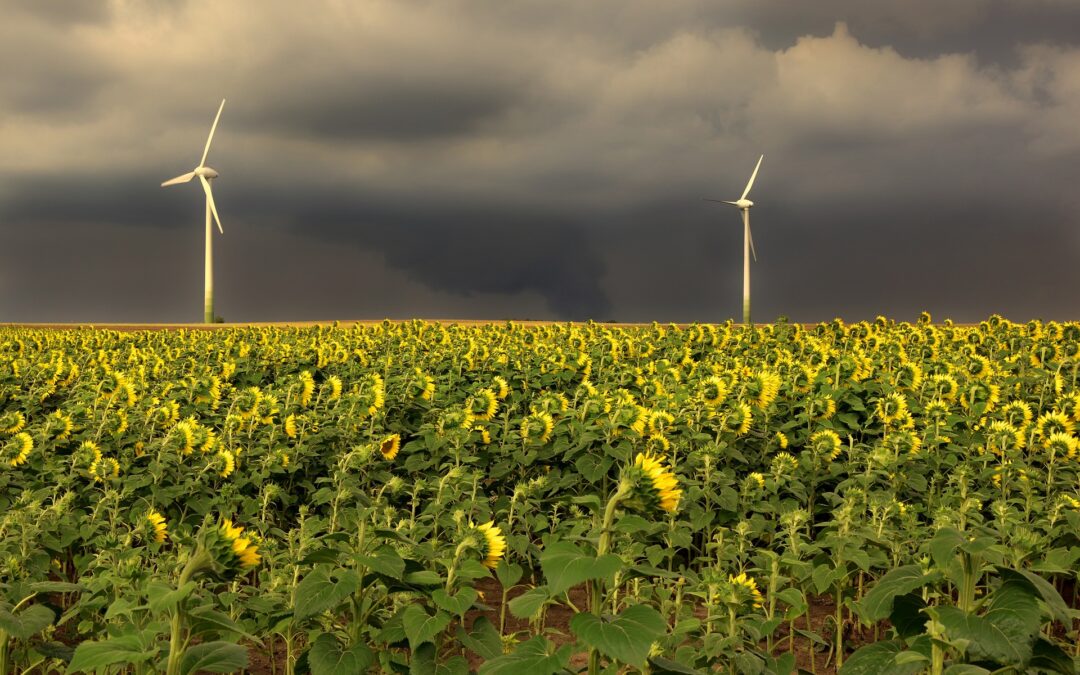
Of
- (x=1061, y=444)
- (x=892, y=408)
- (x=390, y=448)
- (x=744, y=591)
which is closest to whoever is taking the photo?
(x=744, y=591)

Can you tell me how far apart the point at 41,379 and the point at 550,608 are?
8014mm

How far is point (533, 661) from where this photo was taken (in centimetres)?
291

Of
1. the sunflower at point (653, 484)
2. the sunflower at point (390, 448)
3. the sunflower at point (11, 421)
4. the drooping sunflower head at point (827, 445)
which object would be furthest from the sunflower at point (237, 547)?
the sunflower at point (11, 421)

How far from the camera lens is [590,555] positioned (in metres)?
2.93

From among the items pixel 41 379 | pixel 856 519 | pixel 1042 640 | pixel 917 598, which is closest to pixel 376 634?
pixel 917 598

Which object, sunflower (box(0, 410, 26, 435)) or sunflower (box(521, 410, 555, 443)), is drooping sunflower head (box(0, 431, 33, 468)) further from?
sunflower (box(521, 410, 555, 443))

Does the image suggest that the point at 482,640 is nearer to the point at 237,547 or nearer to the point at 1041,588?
the point at 237,547

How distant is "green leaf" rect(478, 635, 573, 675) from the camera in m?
2.85

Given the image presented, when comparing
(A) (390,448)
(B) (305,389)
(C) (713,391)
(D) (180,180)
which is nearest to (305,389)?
(B) (305,389)

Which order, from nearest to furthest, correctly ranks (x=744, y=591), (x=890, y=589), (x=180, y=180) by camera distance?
(x=890, y=589)
(x=744, y=591)
(x=180, y=180)

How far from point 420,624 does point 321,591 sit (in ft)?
1.39

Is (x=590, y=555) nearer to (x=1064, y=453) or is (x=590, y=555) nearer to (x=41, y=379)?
(x=1064, y=453)

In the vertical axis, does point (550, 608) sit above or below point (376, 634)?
below

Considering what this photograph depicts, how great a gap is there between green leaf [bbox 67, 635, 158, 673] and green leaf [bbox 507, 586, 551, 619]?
126cm
